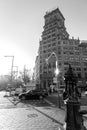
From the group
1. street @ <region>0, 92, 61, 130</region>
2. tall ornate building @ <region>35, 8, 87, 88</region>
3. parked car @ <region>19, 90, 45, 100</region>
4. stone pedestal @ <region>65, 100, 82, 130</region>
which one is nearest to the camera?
stone pedestal @ <region>65, 100, 82, 130</region>

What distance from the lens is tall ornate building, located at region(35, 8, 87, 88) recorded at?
73000 millimetres

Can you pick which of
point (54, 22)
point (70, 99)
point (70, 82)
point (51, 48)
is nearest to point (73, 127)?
point (70, 99)

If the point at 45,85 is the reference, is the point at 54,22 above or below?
above

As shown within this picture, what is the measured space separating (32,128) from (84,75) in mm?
70437

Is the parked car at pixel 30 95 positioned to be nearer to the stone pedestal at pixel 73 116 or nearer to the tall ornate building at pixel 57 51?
the stone pedestal at pixel 73 116

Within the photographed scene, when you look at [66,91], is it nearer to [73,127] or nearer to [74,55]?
[73,127]

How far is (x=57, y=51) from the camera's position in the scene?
75312 mm

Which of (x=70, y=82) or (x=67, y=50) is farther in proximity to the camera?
(x=67, y=50)

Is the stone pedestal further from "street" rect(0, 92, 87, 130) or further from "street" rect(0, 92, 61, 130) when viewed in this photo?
"street" rect(0, 92, 61, 130)

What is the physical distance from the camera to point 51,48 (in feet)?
254

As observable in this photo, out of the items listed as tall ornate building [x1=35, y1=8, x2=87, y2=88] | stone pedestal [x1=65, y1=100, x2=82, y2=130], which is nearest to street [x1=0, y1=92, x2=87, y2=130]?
stone pedestal [x1=65, y1=100, x2=82, y2=130]

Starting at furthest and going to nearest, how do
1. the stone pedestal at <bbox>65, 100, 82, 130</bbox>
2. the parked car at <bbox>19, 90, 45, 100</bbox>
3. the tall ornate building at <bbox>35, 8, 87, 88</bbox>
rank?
the tall ornate building at <bbox>35, 8, 87, 88</bbox>, the parked car at <bbox>19, 90, 45, 100</bbox>, the stone pedestal at <bbox>65, 100, 82, 130</bbox>

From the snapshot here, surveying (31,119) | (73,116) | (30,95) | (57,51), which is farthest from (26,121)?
(57,51)

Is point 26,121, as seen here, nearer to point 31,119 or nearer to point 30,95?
point 31,119
